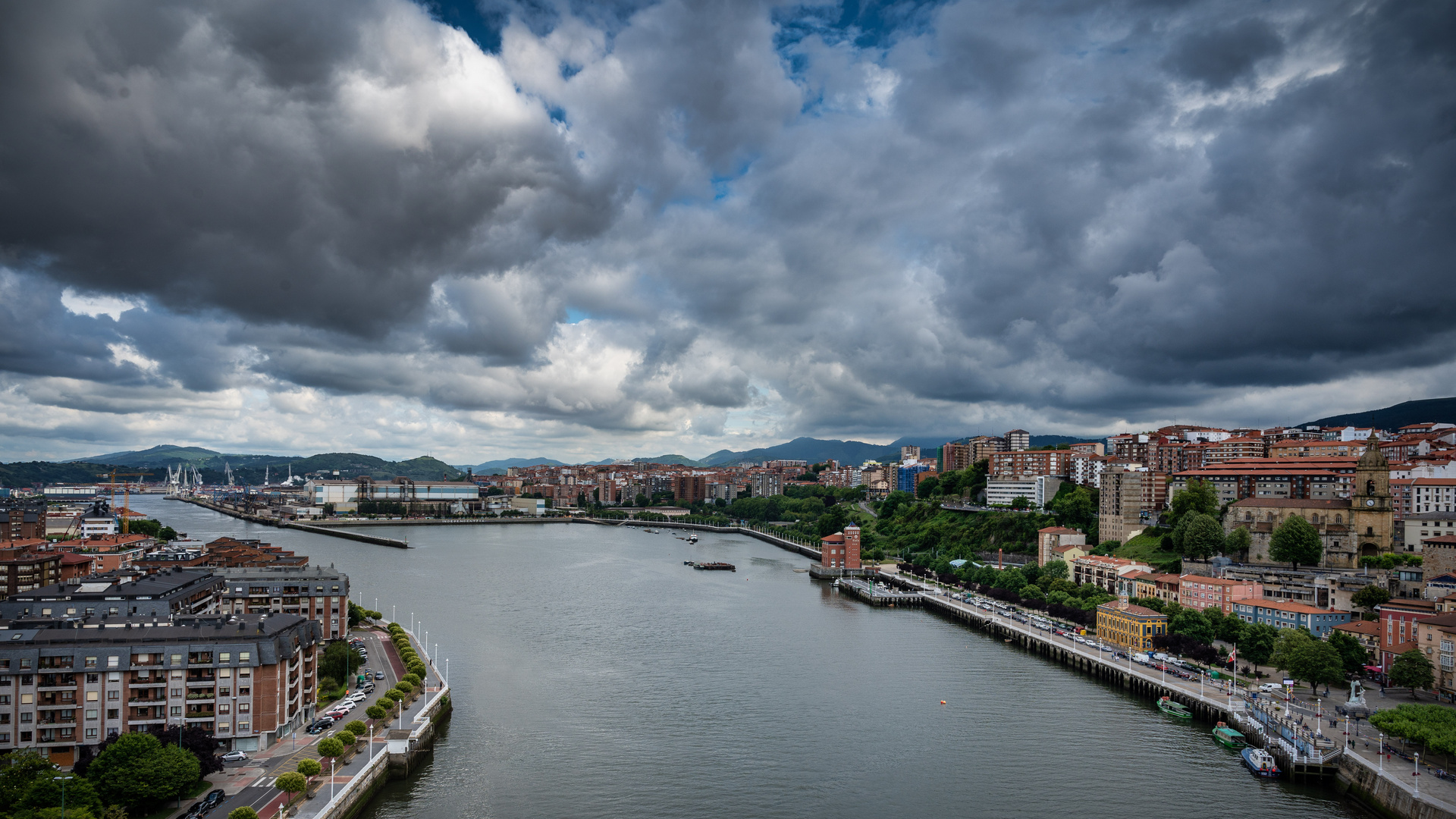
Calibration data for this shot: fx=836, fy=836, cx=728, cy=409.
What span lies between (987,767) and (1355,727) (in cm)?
760

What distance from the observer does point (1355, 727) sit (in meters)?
16.2

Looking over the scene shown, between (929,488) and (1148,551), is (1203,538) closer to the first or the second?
(1148,551)

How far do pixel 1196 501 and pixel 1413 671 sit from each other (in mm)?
18364

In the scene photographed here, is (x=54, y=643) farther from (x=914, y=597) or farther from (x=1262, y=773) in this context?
(x=914, y=597)

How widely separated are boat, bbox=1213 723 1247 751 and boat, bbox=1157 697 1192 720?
123 centimetres

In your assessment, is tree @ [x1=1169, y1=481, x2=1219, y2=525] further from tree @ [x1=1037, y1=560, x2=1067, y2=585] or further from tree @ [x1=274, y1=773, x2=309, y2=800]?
tree @ [x1=274, y1=773, x2=309, y2=800]

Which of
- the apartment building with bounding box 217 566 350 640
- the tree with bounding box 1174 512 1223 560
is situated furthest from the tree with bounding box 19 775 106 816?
the tree with bounding box 1174 512 1223 560

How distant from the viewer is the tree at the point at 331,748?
12.8 metres

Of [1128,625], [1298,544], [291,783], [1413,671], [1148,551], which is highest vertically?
[1298,544]

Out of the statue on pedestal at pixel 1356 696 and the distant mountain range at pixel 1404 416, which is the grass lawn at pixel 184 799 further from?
the distant mountain range at pixel 1404 416

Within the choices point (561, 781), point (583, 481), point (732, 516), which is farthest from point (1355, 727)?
point (583, 481)

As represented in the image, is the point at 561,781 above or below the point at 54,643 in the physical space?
below

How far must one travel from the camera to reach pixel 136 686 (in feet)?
45.0

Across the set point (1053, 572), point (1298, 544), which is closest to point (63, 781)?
point (1053, 572)
